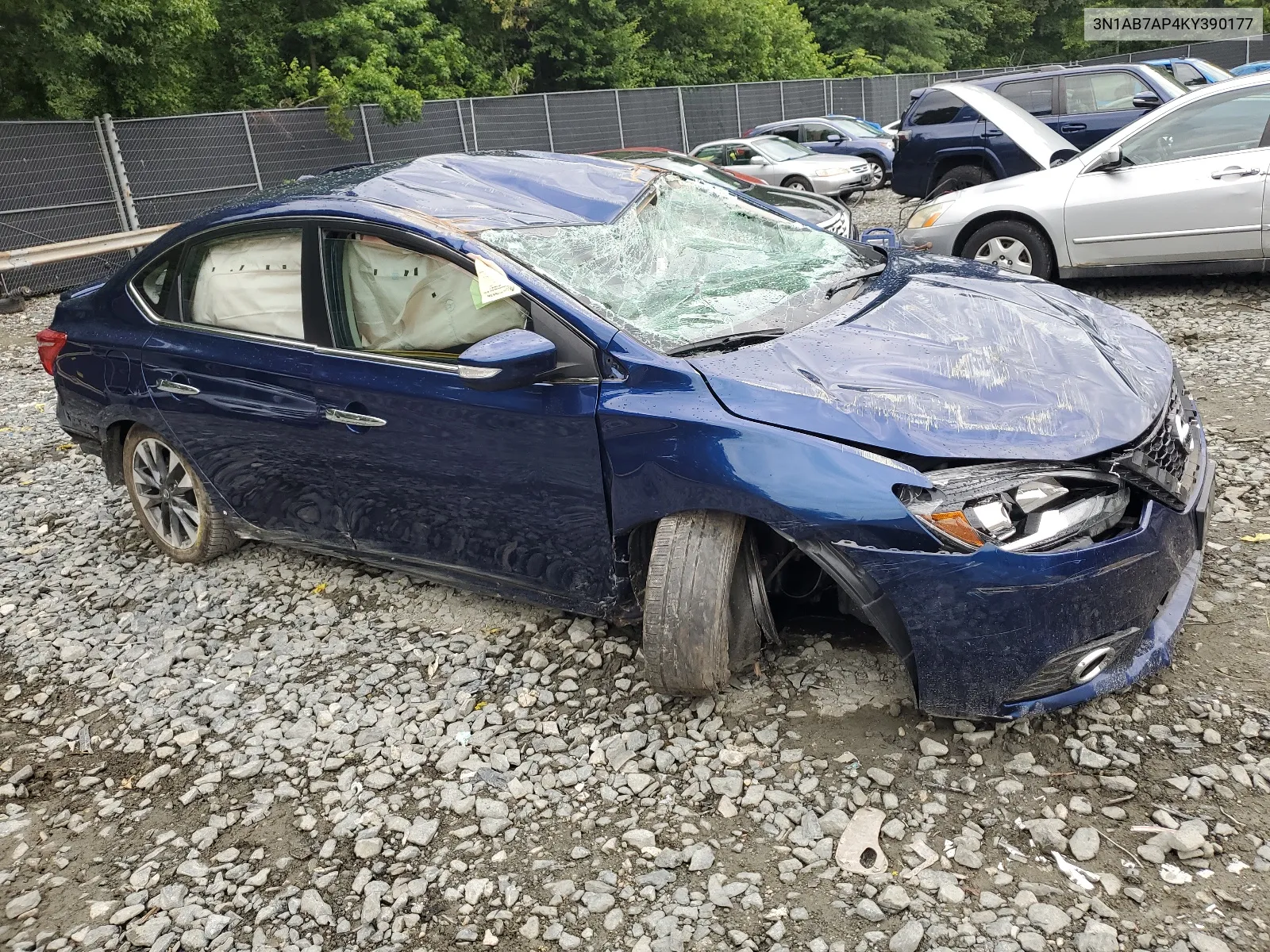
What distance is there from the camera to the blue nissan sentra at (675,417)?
8.43ft

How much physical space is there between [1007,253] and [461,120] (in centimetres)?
1495

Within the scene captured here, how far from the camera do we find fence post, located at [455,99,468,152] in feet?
65.0

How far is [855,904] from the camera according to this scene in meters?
2.35

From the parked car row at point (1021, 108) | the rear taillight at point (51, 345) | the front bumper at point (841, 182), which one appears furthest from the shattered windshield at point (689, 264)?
the front bumper at point (841, 182)

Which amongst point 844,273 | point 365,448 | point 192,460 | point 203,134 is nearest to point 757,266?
point 844,273

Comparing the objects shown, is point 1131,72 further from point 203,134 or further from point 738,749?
point 203,134

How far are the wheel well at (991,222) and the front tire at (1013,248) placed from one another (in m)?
0.02

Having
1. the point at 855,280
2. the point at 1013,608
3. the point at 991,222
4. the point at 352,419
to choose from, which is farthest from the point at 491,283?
the point at 991,222

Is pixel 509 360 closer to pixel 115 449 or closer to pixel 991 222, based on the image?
pixel 115 449

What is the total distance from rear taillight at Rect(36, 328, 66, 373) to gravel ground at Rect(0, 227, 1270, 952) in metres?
1.38

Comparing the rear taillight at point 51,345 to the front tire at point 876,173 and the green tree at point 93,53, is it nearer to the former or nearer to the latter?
the green tree at point 93,53

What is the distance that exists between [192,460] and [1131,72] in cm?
1114

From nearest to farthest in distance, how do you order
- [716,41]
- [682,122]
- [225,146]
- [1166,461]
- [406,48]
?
[1166,461] < [225,146] < [406,48] < [682,122] < [716,41]

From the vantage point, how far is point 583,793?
2873 mm
